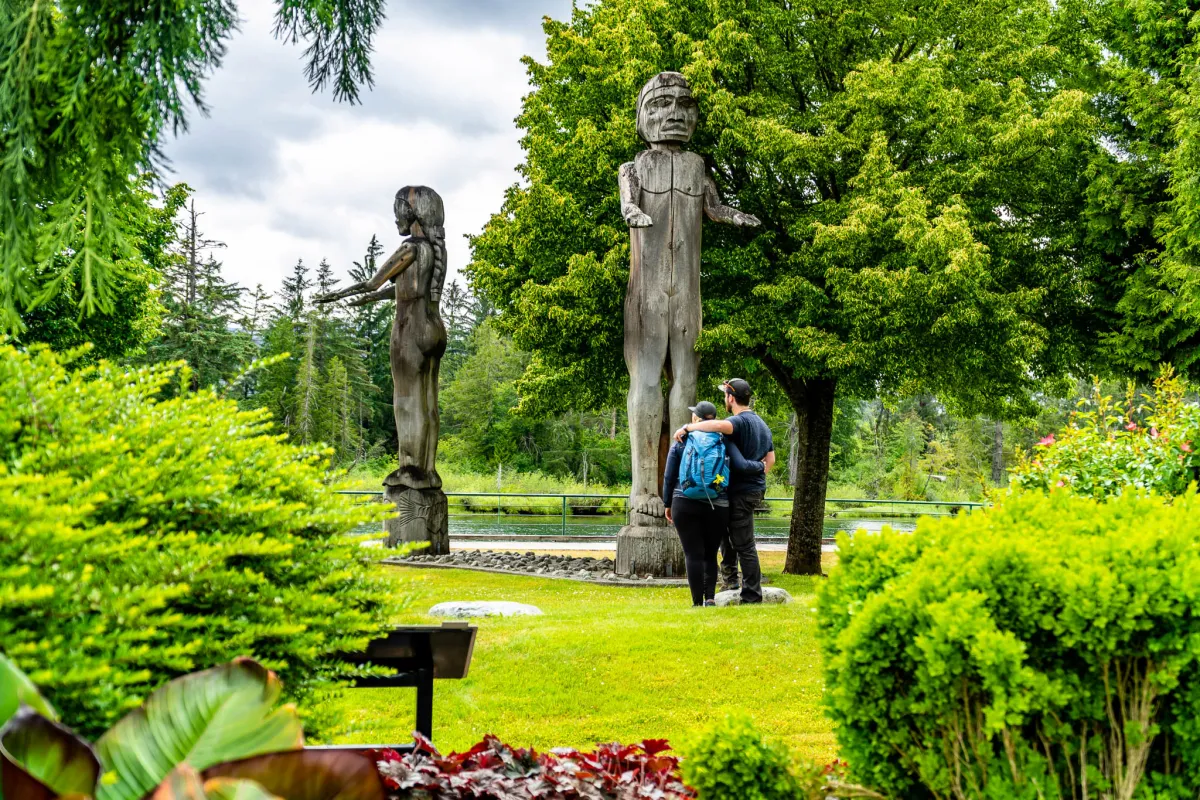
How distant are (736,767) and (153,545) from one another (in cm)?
184

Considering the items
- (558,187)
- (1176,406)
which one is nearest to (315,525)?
(1176,406)

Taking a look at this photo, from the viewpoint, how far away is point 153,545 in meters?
2.49

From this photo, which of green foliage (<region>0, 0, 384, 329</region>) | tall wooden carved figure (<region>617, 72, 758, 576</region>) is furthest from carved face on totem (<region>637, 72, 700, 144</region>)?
green foliage (<region>0, 0, 384, 329</region>)

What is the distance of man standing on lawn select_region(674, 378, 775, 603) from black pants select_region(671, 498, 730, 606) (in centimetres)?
18

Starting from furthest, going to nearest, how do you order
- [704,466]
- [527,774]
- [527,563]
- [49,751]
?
[527,563] < [704,466] < [527,774] < [49,751]

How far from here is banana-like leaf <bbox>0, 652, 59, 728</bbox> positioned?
4.95 feet

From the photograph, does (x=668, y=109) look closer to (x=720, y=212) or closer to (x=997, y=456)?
(x=720, y=212)

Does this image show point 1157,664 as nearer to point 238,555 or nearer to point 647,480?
point 238,555

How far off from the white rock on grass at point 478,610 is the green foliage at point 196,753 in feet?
21.2

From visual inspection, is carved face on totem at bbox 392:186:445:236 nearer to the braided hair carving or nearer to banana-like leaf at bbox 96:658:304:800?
the braided hair carving

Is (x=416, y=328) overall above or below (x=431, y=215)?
below

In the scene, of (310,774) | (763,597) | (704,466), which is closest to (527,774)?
(310,774)

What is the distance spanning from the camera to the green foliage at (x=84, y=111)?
Result: 13.6 ft

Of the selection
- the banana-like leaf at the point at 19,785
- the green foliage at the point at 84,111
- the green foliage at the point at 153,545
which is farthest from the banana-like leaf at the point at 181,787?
the green foliage at the point at 84,111
